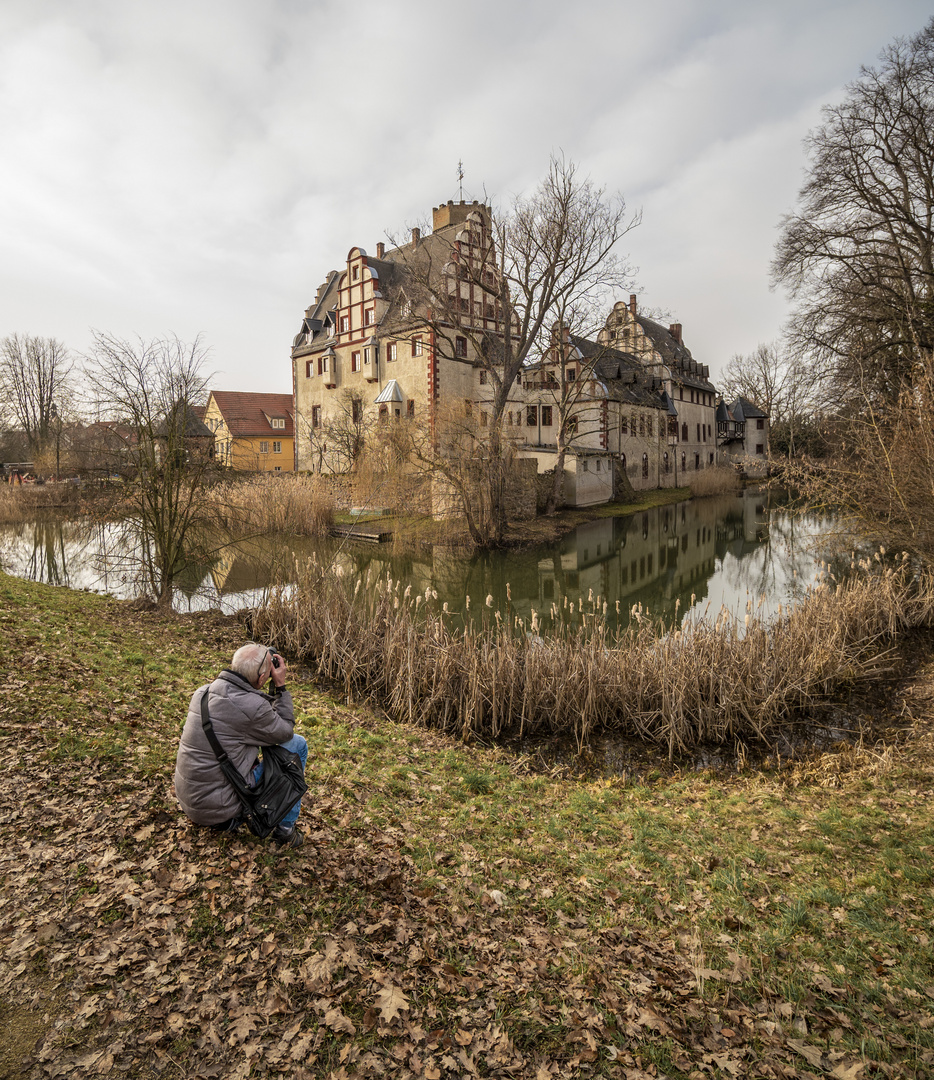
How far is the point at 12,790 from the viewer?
15.6 ft

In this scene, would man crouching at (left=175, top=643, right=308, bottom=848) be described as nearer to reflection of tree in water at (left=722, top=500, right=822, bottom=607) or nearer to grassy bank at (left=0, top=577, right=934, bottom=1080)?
grassy bank at (left=0, top=577, right=934, bottom=1080)

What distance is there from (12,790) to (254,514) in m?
18.0

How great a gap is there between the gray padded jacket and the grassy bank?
34 centimetres

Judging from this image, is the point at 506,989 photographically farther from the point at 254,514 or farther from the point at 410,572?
the point at 254,514

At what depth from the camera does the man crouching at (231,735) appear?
12.9ft

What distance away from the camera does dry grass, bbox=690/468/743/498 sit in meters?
44.9

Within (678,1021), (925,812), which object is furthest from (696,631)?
(678,1021)

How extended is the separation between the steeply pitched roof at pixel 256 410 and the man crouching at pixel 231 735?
5056 cm

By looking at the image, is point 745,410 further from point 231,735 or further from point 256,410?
point 231,735

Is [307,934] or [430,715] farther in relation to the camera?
[430,715]

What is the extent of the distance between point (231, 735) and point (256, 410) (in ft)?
180

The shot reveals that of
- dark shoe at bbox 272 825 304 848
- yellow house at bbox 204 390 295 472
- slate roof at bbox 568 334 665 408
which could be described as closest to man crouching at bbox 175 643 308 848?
dark shoe at bbox 272 825 304 848

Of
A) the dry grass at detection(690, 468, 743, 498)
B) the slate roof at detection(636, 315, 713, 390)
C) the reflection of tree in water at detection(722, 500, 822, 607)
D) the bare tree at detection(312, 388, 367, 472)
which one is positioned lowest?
the reflection of tree in water at detection(722, 500, 822, 607)

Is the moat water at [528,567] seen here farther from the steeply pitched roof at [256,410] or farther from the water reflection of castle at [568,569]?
the steeply pitched roof at [256,410]
